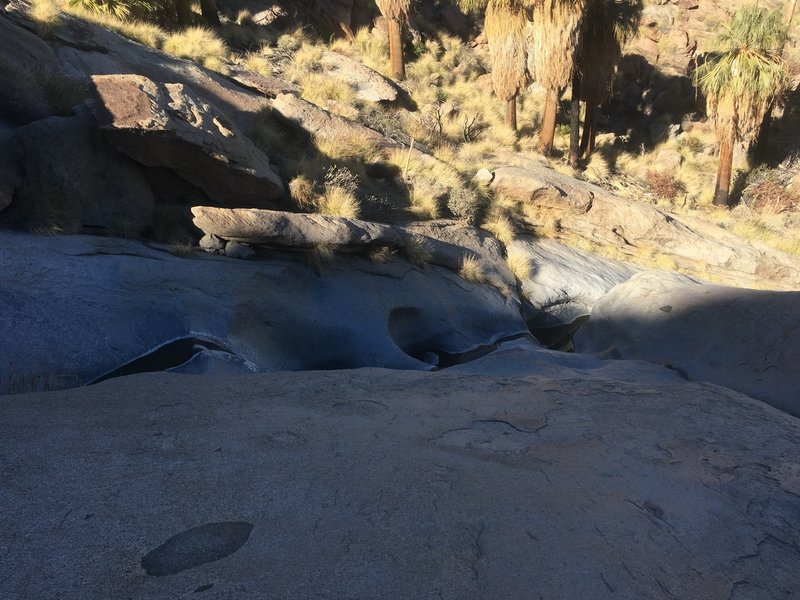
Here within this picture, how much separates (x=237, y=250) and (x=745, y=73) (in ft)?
62.9

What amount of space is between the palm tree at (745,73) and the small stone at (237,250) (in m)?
18.8

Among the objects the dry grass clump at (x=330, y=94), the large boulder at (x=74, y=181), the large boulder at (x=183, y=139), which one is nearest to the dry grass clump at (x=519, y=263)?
the large boulder at (x=183, y=139)

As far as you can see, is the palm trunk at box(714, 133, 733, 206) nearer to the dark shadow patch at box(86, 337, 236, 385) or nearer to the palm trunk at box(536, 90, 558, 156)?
the palm trunk at box(536, 90, 558, 156)

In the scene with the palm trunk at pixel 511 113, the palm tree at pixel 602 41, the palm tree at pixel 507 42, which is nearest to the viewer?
the palm tree at pixel 507 42

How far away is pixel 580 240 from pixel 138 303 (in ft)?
37.7

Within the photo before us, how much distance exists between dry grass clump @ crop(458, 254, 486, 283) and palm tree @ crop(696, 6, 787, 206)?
47.1 feet

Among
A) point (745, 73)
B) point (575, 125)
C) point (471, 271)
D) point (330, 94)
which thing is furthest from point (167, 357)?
point (745, 73)

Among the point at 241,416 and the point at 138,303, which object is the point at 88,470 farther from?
the point at 138,303

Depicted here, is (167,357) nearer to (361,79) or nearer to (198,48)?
(198,48)

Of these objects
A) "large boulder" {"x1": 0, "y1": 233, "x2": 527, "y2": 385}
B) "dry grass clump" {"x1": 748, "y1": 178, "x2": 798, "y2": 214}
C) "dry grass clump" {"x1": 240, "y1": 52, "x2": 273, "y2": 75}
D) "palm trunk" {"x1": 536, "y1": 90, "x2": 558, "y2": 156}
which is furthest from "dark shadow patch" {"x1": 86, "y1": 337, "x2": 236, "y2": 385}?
"dry grass clump" {"x1": 748, "y1": 178, "x2": 798, "y2": 214}

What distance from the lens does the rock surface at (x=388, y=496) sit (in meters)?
2.21

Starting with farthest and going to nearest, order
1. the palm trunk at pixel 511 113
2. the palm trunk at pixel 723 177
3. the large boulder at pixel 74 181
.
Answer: the palm trunk at pixel 511 113, the palm trunk at pixel 723 177, the large boulder at pixel 74 181

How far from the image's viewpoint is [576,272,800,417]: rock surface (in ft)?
20.7

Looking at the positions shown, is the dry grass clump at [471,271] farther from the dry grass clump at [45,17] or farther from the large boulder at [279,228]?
the dry grass clump at [45,17]
